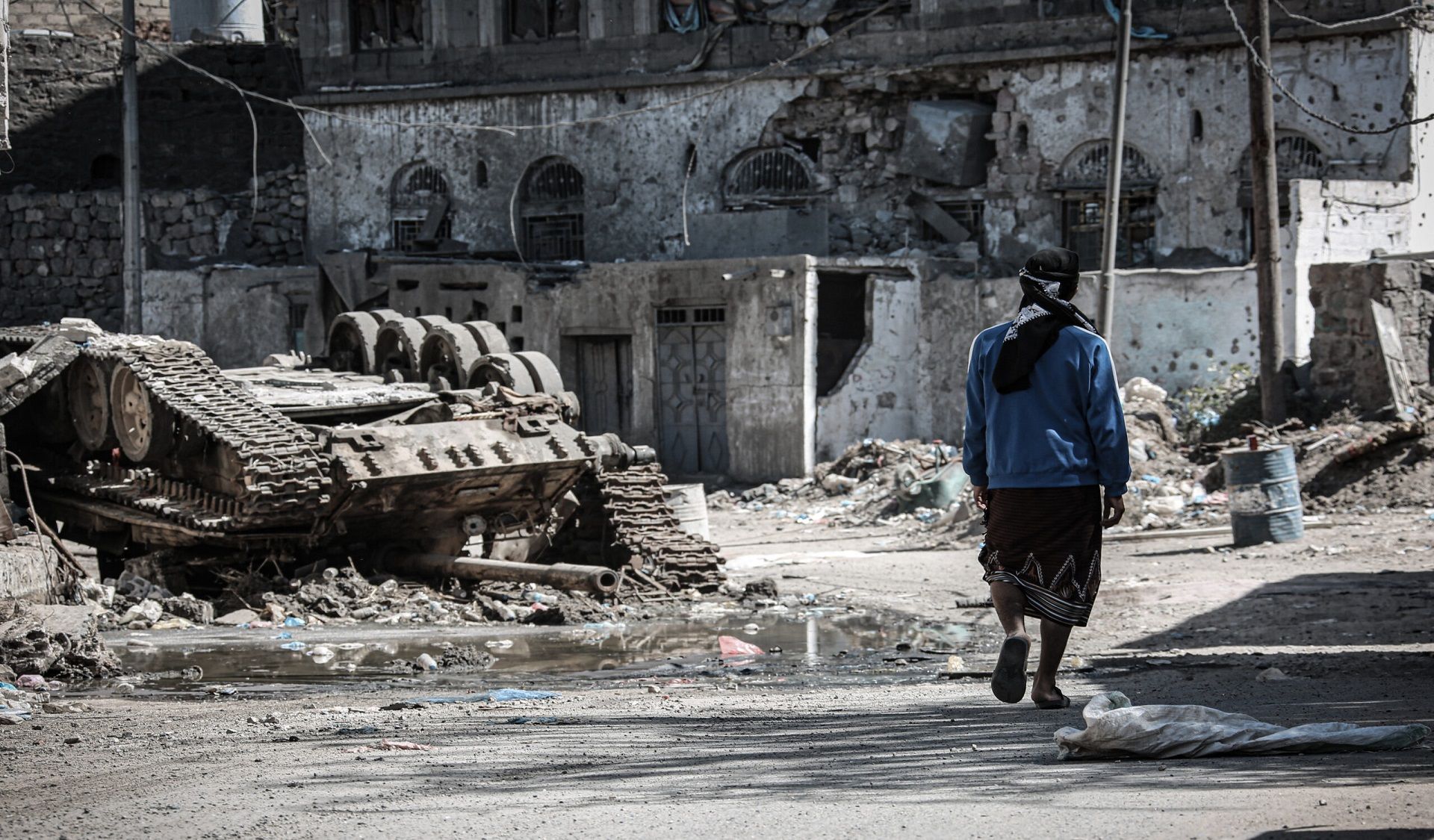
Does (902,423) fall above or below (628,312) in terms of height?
below

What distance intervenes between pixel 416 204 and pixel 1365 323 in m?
15.9

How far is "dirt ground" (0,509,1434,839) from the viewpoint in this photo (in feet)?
13.2

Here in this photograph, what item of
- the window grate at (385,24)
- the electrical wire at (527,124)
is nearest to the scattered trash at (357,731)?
the electrical wire at (527,124)

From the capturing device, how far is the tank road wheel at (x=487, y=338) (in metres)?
14.5

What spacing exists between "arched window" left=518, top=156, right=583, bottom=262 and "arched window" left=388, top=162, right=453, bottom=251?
137 cm

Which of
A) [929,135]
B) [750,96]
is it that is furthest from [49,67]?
[929,135]

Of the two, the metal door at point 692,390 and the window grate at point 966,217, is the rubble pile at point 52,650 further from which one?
the window grate at point 966,217

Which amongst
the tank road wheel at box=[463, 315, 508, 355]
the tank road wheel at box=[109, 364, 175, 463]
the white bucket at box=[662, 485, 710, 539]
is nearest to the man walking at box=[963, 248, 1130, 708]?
the tank road wheel at box=[109, 364, 175, 463]

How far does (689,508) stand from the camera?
47.9ft

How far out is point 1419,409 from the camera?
1597cm

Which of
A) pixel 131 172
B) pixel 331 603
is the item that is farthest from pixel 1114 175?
pixel 131 172

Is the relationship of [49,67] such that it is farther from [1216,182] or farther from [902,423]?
[1216,182]

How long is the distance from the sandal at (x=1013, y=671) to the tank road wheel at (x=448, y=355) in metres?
8.99

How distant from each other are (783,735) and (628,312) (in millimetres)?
16933
